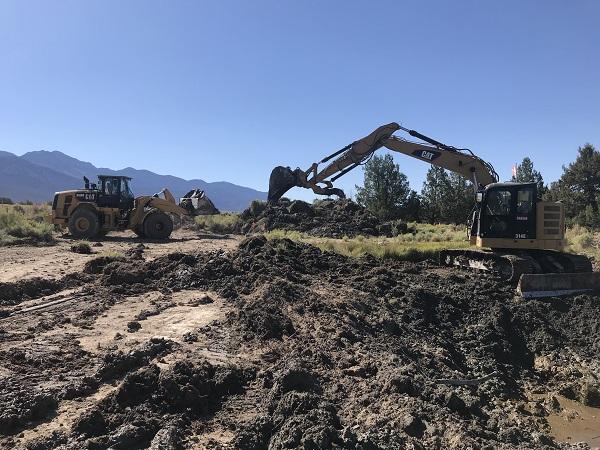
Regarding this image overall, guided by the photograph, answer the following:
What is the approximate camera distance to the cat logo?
1645 cm

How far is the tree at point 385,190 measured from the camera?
38500 mm

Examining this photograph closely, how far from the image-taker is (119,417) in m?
5.48

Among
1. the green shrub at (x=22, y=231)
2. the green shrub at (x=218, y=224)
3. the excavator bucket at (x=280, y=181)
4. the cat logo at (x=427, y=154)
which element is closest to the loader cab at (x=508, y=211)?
the cat logo at (x=427, y=154)

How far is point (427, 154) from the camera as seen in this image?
1664 centimetres

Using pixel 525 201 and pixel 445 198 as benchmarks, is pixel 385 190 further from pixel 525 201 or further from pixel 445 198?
pixel 525 201

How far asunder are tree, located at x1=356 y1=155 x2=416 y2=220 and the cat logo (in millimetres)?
21133

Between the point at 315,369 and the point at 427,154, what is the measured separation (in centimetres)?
1123

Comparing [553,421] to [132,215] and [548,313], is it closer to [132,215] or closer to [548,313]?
[548,313]

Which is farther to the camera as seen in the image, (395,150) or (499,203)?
(395,150)

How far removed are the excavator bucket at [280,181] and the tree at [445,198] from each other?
55.1 feet

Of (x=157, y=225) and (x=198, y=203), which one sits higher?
(x=198, y=203)

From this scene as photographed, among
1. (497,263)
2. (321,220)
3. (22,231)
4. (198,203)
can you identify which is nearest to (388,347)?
(497,263)

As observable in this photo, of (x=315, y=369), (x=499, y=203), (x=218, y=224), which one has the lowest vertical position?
(x=315, y=369)

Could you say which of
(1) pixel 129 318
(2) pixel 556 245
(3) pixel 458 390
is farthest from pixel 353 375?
(2) pixel 556 245
